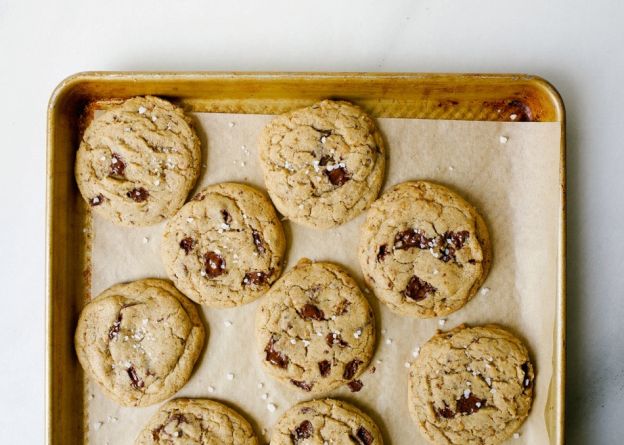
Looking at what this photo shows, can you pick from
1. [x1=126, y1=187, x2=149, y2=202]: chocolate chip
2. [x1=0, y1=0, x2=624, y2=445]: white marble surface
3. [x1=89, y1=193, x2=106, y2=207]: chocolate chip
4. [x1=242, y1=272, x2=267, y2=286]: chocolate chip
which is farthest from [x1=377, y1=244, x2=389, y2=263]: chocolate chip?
[x1=89, y1=193, x2=106, y2=207]: chocolate chip

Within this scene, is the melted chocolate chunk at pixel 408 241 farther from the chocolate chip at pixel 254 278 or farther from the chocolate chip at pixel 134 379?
the chocolate chip at pixel 134 379

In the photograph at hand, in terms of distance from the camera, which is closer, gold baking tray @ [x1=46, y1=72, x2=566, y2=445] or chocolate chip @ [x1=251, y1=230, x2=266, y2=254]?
gold baking tray @ [x1=46, y1=72, x2=566, y2=445]

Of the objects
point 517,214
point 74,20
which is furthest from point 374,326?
point 74,20

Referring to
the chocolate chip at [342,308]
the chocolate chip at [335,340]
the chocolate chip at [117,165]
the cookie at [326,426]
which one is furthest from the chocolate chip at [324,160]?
the cookie at [326,426]

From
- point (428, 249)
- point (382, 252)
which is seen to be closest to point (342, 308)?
point (382, 252)

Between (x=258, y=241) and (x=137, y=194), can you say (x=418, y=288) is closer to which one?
(x=258, y=241)

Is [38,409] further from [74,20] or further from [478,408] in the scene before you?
[478,408]

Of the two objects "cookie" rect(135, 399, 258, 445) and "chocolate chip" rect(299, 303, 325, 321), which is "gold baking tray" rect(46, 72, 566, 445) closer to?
"cookie" rect(135, 399, 258, 445)
